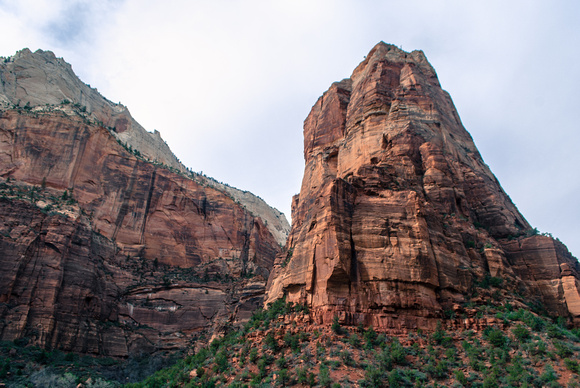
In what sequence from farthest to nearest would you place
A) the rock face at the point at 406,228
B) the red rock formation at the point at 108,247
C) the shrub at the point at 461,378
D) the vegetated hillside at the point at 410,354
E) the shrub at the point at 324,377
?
the red rock formation at the point at 108,247 → the rock face at the point at 406,228 → the vegetated hillside at the point at 410,354 → the shrub at the point at 324,377 → the shrub at the point at 461,378

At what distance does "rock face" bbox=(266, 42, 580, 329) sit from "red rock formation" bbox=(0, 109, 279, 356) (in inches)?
904

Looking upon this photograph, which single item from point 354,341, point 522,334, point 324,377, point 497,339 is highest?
point 522,334

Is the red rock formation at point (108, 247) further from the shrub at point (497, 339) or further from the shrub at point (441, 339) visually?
the shrub at point (497, 339)

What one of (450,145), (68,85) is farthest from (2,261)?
(68,85)

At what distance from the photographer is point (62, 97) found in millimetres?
91875

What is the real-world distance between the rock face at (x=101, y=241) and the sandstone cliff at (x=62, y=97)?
442 mm

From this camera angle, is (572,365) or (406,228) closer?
(572,365)

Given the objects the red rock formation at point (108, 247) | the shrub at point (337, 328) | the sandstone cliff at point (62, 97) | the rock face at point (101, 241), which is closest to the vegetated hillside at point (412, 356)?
the shrub at point (337, 328)

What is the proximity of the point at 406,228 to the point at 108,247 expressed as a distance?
166ft

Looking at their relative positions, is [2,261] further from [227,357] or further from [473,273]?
[473,273]

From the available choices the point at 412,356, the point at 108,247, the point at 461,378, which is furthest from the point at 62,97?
the point at 461,378

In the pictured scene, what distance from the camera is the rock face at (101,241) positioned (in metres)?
54.2

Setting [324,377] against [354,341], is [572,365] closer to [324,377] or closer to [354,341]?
[354,341]

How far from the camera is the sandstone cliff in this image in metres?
84.8
